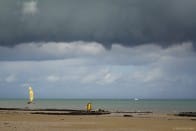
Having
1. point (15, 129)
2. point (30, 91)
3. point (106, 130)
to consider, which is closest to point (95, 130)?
point (106, 130)

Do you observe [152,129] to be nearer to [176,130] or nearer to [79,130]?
[176,130]

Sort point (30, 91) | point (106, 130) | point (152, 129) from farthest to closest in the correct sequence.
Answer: point (30, 91)
point (152, 129)
point (106, 130)

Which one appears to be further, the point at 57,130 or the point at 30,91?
the point at 30,91

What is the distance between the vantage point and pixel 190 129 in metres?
44.0

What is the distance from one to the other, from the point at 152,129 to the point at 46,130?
1131cm

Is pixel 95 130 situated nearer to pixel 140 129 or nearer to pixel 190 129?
pixel 140 129

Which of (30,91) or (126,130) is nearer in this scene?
(126,130)

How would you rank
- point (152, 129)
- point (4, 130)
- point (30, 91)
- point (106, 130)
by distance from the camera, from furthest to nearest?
point (30, 91) → point (152, 129) → point (106, 130) → point (4, 130)

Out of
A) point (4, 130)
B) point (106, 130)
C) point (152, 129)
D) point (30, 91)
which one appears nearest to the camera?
point (4, 130)

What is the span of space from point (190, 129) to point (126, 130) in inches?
302

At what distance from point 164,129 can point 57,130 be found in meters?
11.6

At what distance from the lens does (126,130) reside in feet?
134

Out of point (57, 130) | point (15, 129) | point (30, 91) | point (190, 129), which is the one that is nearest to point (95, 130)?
point (57, 130)

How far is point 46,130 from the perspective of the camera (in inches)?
1527
